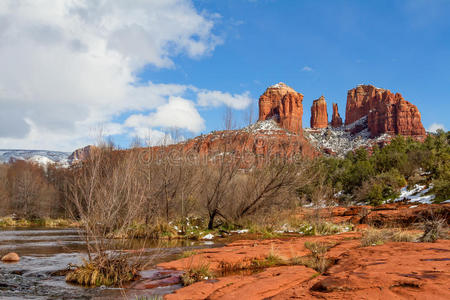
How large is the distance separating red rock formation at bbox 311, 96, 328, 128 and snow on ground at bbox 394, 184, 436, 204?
401ft

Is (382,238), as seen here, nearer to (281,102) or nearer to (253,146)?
(253,146)

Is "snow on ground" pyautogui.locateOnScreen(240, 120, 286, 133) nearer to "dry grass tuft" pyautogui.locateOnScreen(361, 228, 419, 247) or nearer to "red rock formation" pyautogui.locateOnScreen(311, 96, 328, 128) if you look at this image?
"dry grass tuft" pyautogui.locateOnScreen(361, 228, 419, 247)

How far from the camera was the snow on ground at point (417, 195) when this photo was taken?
27734mm

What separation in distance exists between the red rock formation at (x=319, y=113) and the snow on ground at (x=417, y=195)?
4814 inches

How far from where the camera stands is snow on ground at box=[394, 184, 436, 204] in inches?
1092

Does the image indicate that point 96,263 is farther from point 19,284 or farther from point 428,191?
point 428,191

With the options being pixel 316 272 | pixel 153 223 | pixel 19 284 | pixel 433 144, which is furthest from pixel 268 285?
pixel 433 144

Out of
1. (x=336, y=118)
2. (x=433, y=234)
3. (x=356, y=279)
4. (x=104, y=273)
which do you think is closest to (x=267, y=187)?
(x=433, y=234)

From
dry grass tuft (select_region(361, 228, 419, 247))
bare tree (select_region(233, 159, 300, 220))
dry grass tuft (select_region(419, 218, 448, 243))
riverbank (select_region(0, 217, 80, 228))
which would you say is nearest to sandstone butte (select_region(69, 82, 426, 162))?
bare tree (select_region(233, 159, 300, 220))

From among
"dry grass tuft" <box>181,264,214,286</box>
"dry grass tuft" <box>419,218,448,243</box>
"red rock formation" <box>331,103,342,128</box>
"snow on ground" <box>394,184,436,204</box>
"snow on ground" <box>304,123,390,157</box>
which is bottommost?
"dry grass tuft" <box>181,264,214,286</box>

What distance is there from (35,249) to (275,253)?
1102 cm

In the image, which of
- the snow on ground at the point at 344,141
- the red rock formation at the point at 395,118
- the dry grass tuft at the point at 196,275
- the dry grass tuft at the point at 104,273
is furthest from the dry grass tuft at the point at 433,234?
the red rock formation at the point at 395,118

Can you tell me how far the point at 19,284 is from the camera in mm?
8664

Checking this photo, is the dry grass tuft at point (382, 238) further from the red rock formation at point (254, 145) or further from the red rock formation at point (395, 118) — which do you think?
the red rock formation at point (395, 118)
